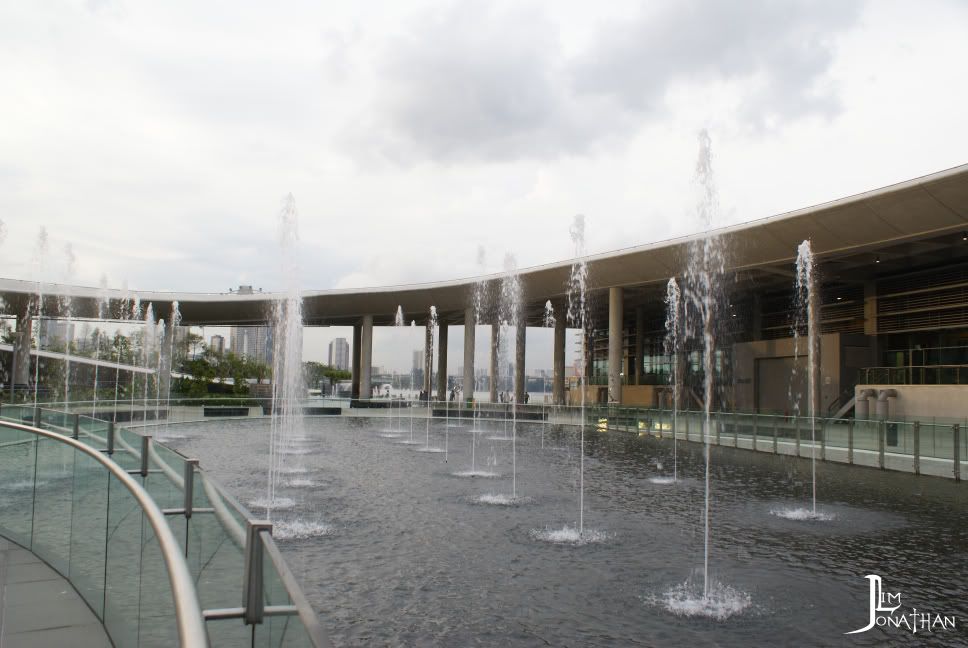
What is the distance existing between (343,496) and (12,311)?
44.9 meters

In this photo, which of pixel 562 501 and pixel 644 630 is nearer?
pixel 644 630

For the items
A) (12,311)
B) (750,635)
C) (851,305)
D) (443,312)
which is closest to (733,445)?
(750,635)

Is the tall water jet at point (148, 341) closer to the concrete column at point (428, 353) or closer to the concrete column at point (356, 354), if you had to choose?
the concrete column at point (356, 354)

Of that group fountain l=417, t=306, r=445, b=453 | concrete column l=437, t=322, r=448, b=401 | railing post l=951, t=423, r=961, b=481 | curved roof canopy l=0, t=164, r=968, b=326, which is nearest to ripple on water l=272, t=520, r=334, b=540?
fountain l=417, t=306, r=445, b=453

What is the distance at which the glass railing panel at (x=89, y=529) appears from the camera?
5094mm

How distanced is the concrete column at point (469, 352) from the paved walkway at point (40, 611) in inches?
1730

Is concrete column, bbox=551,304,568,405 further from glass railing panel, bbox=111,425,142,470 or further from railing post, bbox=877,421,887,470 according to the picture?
glass railing panel, bbox=111,425,142,470

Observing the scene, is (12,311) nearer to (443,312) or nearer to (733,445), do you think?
(443,312)

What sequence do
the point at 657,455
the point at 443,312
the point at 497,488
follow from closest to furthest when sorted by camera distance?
the point at 497,488
the point at 657,455
the point at 443,312

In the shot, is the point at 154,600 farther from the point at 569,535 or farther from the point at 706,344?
the point at 706,344

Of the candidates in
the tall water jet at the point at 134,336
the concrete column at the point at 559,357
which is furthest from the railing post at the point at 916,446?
the tall water jet at the point at 134,336

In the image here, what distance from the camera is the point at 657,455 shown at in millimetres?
19938

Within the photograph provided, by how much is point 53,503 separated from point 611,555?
576cm

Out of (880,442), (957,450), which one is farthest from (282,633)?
(880,442)
